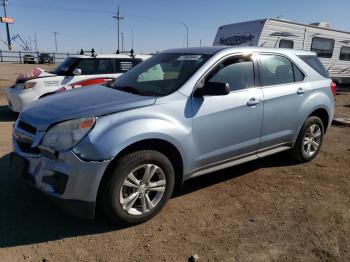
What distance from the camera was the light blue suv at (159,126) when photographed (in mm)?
3176

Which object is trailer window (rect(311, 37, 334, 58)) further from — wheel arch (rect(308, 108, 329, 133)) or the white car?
wheel arch (rect(308, 108, 329, 133))

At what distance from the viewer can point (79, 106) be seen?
3543 millimetres

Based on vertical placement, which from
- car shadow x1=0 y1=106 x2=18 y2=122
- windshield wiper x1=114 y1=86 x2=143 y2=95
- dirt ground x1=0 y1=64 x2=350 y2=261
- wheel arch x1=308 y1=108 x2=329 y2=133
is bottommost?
car shadow x1=0 y1=106 x2=18 y2=122

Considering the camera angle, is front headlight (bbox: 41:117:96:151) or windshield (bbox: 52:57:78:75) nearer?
front headlight (bbox: 41:117:96:151)

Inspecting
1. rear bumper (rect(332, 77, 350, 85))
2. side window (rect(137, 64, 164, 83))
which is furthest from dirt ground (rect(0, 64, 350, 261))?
rear bumper (rect(332, 77, 350, 85))

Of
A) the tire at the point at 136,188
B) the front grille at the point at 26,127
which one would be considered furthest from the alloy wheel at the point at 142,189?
the front grille at the point at 26,127

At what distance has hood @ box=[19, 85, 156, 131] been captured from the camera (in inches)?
132

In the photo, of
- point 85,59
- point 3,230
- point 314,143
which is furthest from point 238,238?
point 85,59

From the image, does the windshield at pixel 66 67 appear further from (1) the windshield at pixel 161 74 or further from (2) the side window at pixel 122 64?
(1) the windshield at pixel 161 74

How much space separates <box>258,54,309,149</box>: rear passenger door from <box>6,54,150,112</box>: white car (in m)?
4.85

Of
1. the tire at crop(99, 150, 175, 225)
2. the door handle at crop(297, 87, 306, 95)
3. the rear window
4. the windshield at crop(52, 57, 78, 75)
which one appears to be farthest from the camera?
the windshield at crop(52, 57, 78, 75)

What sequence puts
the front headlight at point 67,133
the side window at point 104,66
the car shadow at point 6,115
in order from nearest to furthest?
the front headlight at point 67,133 < the car shadow at point 6,115 < the side window at point 104,66

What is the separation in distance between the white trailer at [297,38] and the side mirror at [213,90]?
8.92 meters

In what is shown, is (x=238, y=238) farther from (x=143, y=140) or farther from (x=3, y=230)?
(x=3, y=230)
